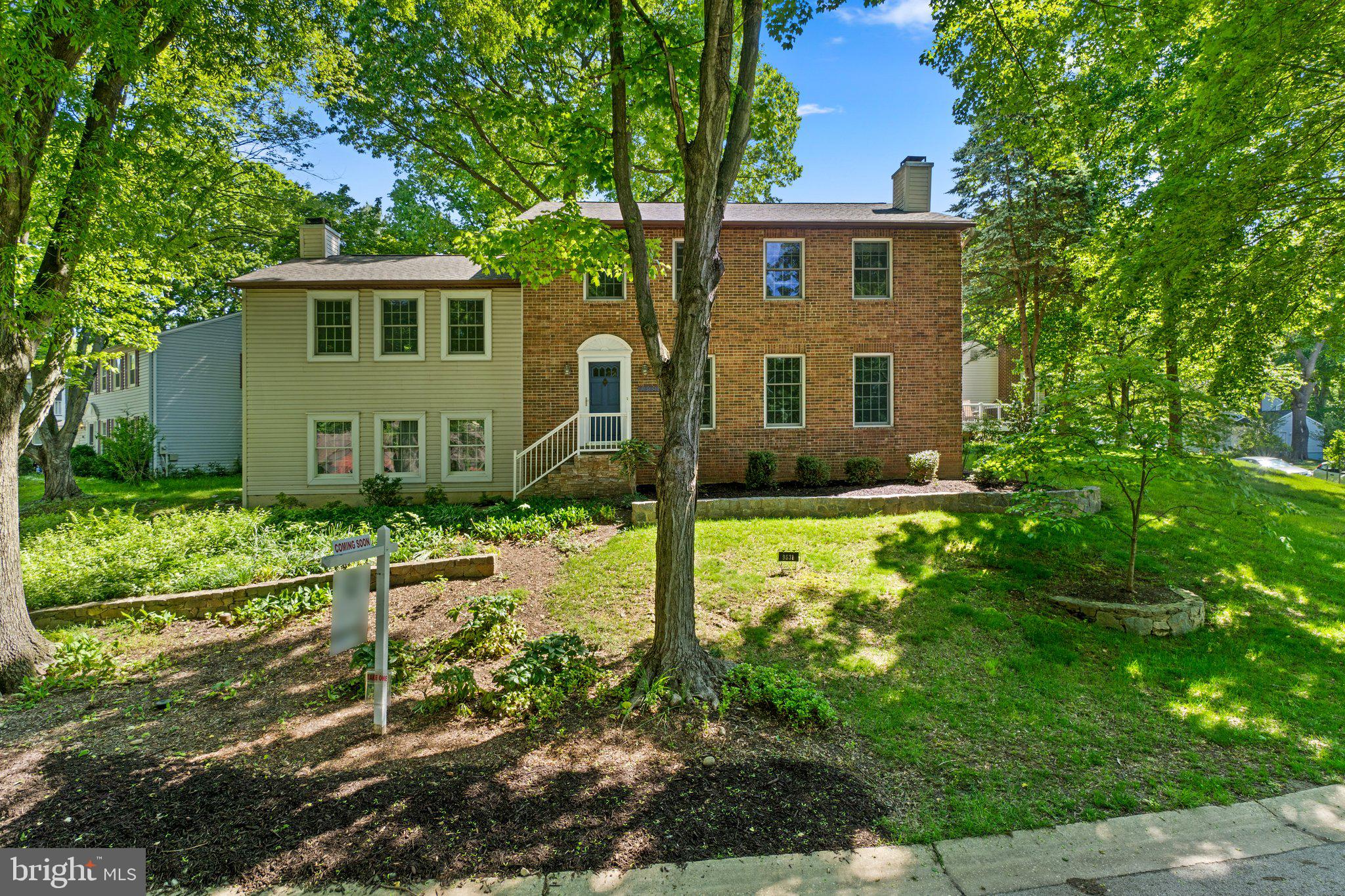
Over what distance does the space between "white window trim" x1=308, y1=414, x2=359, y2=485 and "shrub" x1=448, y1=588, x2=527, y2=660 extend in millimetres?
9342

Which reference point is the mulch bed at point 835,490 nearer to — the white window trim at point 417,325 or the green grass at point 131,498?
the white window trim at point 417,325

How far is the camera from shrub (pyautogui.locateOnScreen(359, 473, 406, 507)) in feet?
41.7

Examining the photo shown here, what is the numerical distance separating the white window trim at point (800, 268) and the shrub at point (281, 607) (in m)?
10.3

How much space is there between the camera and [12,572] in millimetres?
5102

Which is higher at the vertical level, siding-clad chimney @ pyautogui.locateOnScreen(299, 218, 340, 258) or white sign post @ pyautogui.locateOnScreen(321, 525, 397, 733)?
siding-clad chimney @ pyautogui.locateOnScreen(299, 218, 340, 258)

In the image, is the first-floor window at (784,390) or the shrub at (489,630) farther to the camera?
the first-floor window at (784,390)

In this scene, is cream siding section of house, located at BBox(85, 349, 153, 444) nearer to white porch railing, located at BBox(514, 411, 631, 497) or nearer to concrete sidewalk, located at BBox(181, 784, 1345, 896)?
white porch railing, located at BBox(514, 411, 631, 497)

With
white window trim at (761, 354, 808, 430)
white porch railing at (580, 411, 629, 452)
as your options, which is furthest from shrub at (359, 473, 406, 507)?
white window trim at (761, 354, 808, 430)

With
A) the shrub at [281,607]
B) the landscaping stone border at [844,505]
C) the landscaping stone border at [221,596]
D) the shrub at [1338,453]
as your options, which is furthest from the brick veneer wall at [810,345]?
the shrub at [1338,453]

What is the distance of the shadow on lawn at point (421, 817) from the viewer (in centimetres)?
286

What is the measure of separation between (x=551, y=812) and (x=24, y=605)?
546cm

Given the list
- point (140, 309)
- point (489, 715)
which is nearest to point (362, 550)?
point (489, 715)

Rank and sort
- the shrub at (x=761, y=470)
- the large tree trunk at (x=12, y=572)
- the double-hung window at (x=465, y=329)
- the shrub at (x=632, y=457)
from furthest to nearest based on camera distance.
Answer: the double-hung window at (x=465, y=329)
the shrub at (x=761, y=470)
the shrub at (x=632, y=457)
the large tree trunk at (x=12, y=572)

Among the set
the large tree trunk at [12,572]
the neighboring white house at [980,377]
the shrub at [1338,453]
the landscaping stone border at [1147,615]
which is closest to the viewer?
the large tree trunk at [12,572]
